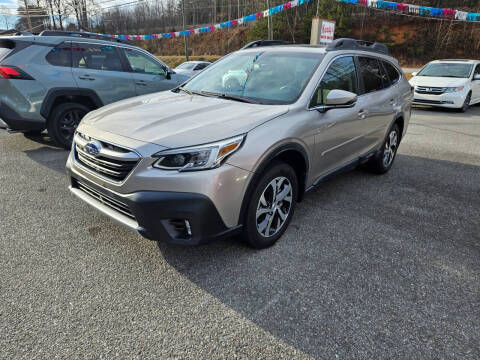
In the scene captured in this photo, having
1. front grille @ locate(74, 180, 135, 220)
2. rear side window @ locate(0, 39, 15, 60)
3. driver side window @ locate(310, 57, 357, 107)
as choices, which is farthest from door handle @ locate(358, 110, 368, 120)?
rear side window @ locate(0, 39, 15, 60)

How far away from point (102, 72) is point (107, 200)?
413 centimetres

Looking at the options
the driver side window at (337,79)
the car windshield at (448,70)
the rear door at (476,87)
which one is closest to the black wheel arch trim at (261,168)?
the driver side window at (337,79)

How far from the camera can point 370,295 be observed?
2.40m

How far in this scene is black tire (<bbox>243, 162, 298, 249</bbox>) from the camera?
2600 mm

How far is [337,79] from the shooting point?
3459mm

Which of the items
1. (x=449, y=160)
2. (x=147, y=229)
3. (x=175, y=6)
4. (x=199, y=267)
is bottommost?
(x=449, y=160)

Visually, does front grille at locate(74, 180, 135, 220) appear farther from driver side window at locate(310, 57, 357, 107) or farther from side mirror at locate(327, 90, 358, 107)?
side mirror at locate(327, 90, 358, 107)

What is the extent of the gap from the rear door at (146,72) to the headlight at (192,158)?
15.0 ft

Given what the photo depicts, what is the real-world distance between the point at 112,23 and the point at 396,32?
168 feet

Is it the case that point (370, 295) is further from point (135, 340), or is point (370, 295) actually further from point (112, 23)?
point (112, 23)

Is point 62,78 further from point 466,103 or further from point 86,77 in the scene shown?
point 466,103

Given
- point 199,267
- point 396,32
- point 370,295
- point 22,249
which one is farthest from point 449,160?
point 396,32

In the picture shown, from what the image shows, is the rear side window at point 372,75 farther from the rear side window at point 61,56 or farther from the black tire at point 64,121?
the rear side window at point 61,56

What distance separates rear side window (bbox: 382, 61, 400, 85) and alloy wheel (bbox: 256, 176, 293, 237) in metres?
2.80
